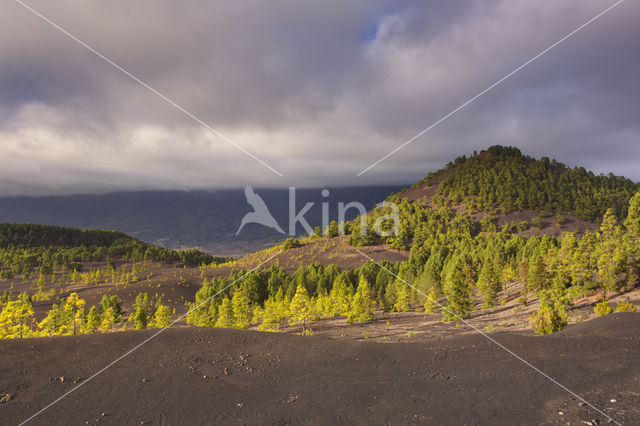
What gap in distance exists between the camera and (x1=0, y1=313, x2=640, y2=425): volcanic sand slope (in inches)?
402

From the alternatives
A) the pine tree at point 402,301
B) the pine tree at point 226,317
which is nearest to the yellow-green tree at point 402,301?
the pine tree at point 402,301

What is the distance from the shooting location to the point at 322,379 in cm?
1323

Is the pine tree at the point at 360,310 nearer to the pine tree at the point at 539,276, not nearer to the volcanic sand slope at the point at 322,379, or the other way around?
the pine tree at the point at 539,276

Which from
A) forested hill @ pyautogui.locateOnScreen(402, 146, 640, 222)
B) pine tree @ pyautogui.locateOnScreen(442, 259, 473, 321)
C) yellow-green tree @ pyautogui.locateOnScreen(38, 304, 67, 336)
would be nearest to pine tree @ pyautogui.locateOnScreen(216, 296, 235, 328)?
yellow-green tree @ pyautogui.locateOnScreen(38, 304, 67, 336)

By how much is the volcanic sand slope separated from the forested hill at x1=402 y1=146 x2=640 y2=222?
546 feet

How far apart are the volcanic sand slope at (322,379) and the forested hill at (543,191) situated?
166 metres

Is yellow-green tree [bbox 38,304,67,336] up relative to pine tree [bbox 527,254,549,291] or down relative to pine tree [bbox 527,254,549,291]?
down

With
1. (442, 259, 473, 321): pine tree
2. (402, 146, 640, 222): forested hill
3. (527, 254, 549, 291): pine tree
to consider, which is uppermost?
(402, 146, 640, 222): forested hill

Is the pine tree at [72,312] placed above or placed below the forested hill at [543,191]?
below

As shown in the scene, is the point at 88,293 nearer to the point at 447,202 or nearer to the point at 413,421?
the point at 413,421

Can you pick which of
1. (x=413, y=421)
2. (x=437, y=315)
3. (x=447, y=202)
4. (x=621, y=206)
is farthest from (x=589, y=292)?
(x=621, y=206)

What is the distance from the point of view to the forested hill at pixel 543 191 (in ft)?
501

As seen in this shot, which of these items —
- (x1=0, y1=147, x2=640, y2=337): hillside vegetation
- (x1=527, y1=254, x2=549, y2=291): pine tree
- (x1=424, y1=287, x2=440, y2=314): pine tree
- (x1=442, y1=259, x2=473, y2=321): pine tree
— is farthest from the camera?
(x1=424, y1=287, x2=440, y2=314): pine tree

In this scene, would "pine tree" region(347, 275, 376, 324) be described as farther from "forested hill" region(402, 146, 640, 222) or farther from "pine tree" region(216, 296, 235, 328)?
"forested hill" region(402, 146, 640, 222)
